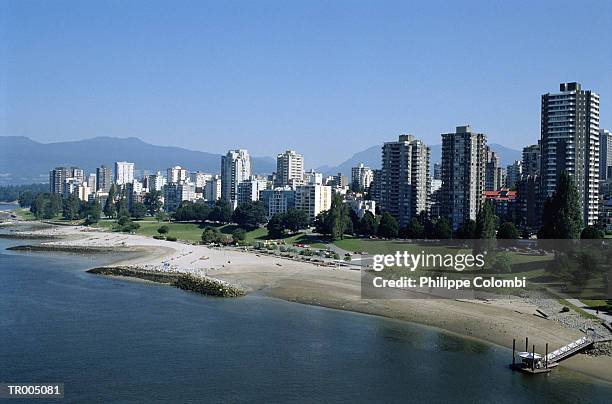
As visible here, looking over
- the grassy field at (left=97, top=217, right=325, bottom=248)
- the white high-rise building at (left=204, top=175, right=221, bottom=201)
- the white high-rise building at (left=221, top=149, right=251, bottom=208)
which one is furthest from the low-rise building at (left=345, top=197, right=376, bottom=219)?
the white high-rise building at (left=204, top=175, right=221, bottom=201)

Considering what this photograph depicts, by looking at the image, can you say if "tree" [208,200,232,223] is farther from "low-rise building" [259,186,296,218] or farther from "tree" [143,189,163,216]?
"tree" [143,189,163,216]

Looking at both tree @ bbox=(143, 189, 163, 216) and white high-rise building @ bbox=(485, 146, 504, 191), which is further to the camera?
tree @ bbox=(143, 189, 163, 216)

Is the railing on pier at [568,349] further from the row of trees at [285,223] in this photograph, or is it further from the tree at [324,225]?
the row of trees at [285,223]

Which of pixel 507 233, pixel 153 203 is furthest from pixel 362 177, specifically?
pixel 507 233

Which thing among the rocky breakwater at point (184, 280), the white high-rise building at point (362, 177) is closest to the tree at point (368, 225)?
the rocky breakwater at point (184, 280)

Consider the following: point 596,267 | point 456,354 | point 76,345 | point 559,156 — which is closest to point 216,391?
point 76,345
